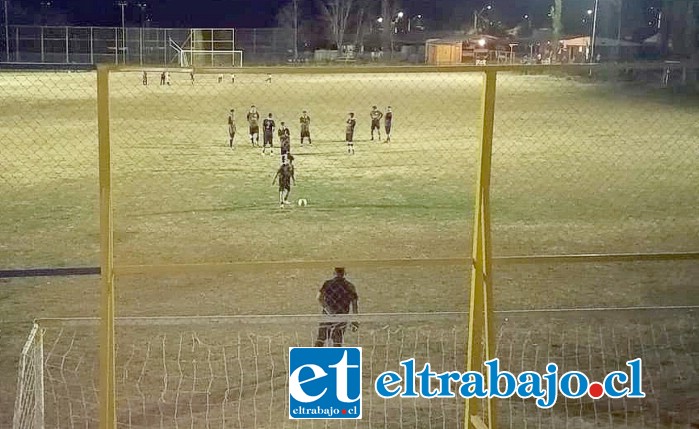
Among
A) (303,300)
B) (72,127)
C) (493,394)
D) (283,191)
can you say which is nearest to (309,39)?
(72,127)

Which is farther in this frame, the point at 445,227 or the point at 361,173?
the point at 361,173

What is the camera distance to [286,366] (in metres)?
8.41

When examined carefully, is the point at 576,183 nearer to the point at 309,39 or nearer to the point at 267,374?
the point at 267,374

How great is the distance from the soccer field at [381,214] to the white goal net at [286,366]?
0.06 meters

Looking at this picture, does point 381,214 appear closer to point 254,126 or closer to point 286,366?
Result: point 286,366

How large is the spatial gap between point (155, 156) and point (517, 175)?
923 centimetres

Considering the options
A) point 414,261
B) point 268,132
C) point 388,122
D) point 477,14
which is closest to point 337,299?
point 414,261

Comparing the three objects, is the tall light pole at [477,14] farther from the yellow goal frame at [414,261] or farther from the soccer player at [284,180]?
the yellow goal frame at [414,261]

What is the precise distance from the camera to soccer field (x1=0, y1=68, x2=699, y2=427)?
34.0 feet

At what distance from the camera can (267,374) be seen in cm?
821

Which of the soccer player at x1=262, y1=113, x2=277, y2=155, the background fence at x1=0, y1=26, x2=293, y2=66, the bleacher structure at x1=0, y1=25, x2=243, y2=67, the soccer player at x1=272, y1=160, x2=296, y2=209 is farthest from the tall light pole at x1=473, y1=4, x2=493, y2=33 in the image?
the soccer player at x1=272, y1=160, x2=296, y2=209

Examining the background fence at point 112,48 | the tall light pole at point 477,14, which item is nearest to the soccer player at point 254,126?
the background fence at point 112,48

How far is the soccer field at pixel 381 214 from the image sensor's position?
10.4m

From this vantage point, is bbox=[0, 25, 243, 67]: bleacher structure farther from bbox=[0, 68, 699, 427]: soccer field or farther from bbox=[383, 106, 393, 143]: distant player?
bbox=[383, 106, 393, 143]: distant player
